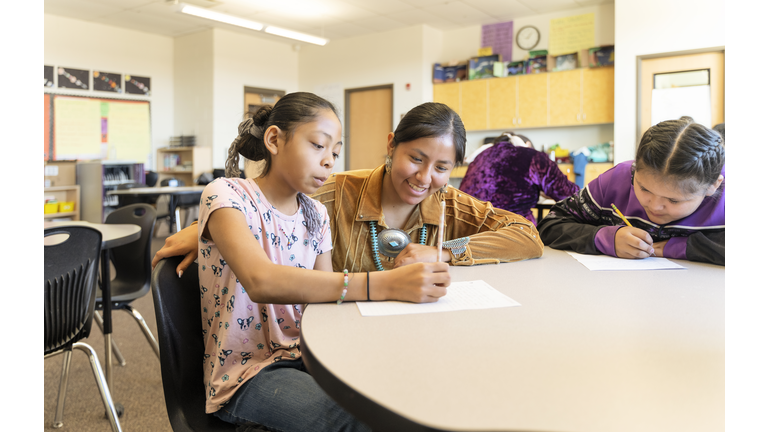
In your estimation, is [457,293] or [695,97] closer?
[457,293]

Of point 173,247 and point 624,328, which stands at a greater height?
point 173,247

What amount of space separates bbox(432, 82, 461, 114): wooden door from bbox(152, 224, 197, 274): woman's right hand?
20.4ft

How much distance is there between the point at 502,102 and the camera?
678 centimetres

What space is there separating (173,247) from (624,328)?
891mm

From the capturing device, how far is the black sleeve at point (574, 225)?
158cm

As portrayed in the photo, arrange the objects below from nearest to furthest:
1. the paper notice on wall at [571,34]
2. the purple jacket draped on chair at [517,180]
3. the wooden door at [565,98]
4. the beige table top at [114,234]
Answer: the beige table top at [114,234] < the purple jacket draped on chair at [517,180] < the wooden door at [565,98] < the paper notice on wall at [571,34]

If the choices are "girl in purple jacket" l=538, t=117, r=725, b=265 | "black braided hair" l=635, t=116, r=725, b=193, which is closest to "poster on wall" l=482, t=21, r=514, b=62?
"girl in purple jacket" l=538, t=117, r=725, b=265

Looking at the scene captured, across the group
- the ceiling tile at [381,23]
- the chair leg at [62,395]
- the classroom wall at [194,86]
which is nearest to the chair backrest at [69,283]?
the chair leg at [62,395]

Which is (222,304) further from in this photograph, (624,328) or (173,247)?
(624,328)

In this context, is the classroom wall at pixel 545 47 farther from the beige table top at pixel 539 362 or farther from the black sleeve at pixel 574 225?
the beige table top at pixel 539 362

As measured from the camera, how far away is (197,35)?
7789mm

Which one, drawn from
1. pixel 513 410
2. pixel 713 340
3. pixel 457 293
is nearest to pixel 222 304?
pixel 457 293

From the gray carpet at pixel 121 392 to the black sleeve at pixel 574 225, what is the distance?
1557 mm

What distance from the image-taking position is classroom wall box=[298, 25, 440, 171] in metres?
7.39
